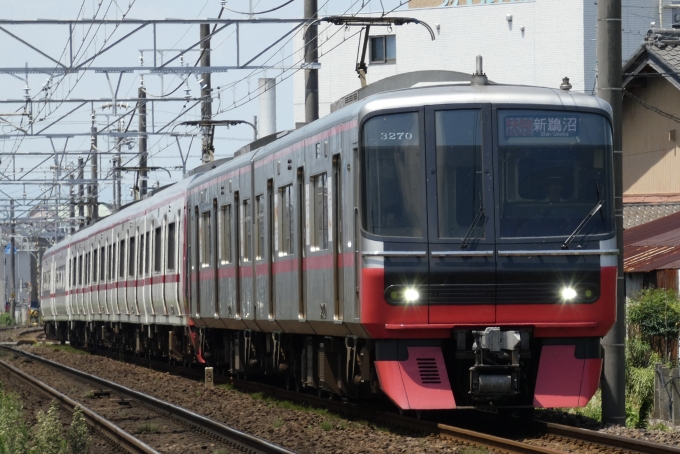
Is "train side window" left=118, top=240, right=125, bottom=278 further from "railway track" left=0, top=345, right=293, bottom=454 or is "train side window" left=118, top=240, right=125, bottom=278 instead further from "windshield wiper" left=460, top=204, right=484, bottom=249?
"windshield wiper" left=460, top=204, right=484, bottom=249

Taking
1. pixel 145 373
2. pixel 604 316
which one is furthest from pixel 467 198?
pixel 145 373

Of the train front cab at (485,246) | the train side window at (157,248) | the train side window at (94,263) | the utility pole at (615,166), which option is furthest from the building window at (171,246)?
the train front cab at (485,246)

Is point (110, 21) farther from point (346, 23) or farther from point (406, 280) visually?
point (406, 280)

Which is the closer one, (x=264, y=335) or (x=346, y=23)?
(x=346, y=23)

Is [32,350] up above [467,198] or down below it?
below

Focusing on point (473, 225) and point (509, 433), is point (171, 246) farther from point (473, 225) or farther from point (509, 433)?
point (473, 225)

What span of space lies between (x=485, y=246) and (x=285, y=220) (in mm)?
3610

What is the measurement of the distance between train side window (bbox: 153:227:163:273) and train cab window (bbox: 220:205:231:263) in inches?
209

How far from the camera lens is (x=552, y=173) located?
10.7m

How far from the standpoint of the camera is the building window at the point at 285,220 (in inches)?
529

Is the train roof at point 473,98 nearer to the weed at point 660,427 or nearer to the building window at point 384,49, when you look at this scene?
the weed at point 660,427

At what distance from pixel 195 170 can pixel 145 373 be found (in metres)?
4.12

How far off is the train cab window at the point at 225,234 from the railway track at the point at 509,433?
10.0ft

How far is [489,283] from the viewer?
34.6 ft
